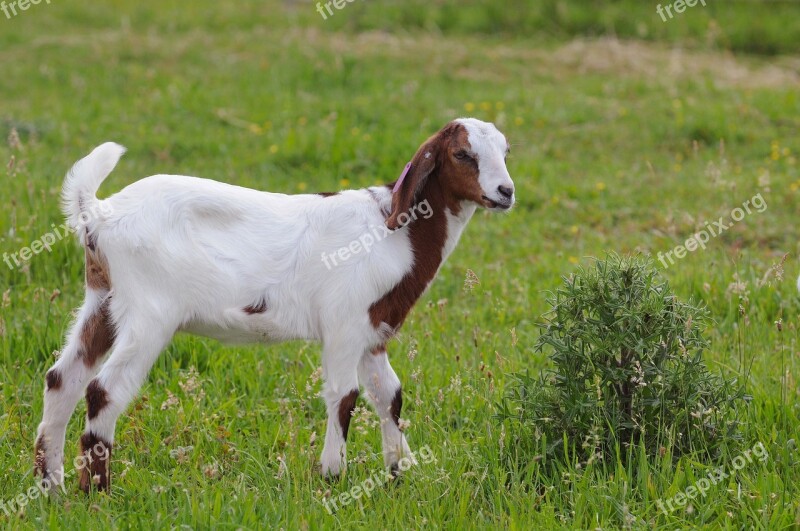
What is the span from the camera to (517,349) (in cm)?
569

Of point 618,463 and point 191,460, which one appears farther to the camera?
point 191,460

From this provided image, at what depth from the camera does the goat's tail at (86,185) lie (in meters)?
3.98

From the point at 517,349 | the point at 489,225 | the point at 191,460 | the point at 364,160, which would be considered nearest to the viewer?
the point at 191,460

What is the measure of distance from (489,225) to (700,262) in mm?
1738

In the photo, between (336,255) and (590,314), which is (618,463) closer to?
(590,314)

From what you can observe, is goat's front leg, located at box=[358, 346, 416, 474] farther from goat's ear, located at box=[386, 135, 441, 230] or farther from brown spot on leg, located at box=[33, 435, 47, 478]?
brown spot on leg, located at box=[33, 435, 47, 478]

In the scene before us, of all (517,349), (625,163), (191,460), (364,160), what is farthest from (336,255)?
(625,163)

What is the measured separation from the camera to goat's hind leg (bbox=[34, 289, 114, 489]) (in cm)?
407

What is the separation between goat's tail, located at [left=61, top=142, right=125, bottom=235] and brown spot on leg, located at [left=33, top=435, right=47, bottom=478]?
87 centimetres

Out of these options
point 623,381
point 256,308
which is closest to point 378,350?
point 256,308

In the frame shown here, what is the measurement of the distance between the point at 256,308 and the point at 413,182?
82 cm

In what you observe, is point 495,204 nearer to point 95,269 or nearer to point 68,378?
point 95,269

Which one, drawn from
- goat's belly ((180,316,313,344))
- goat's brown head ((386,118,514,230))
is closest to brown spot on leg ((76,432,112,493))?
goat's belly ((180,316,313,344))

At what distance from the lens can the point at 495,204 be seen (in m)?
4.11
